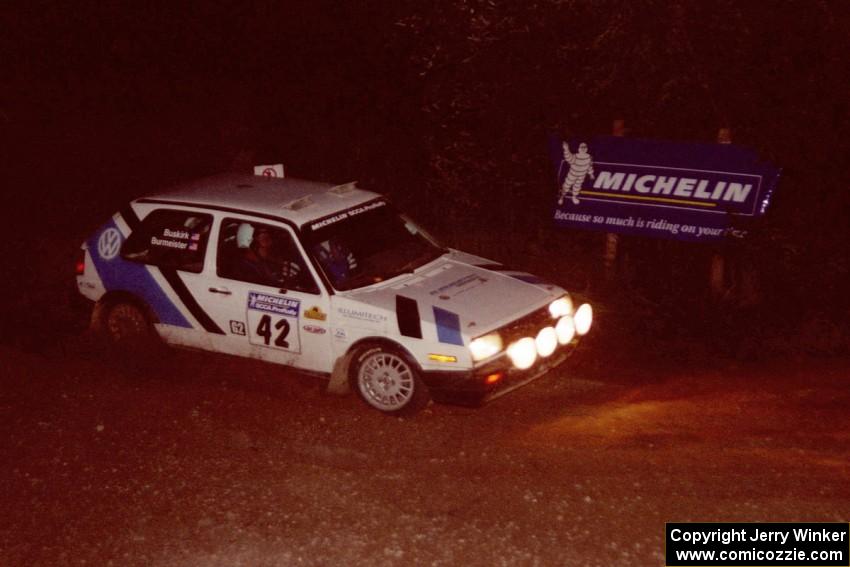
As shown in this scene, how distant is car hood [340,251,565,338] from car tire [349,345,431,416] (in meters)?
0.33

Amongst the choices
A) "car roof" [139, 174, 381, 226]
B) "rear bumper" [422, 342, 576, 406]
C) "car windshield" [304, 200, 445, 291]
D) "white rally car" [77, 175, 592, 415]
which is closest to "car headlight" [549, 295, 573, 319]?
"white rally car" [77, 175, 592, 415]

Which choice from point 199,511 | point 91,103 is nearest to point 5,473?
point 199,511

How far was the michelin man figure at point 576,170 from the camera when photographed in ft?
36.3

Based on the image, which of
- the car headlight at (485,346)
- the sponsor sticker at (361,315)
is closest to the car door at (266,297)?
the sponsor sticker at (361,315)

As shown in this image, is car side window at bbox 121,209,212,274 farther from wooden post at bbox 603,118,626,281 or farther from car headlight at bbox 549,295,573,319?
wooden post at bbox 603,118,626,281

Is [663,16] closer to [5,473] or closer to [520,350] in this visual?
[520,350]

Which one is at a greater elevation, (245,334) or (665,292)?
(245,334)

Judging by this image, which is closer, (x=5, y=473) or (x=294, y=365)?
(x=5, y=473)

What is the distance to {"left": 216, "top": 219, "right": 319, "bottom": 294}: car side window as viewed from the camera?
8.66 meters

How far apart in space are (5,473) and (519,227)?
697cm

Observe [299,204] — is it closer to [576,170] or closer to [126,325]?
[126,325]

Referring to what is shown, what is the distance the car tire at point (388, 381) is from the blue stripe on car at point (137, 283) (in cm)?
176

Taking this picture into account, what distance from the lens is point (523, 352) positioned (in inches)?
322

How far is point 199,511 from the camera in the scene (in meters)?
6.96
